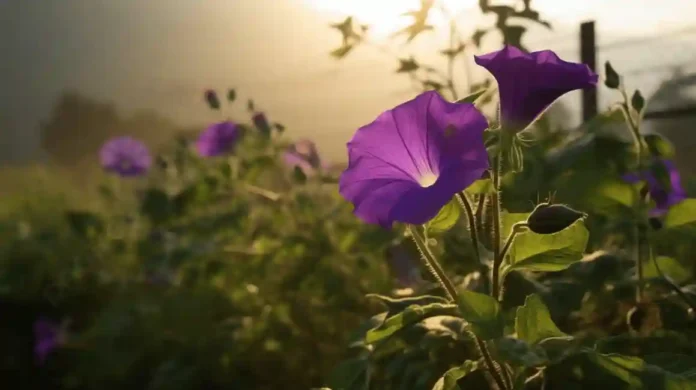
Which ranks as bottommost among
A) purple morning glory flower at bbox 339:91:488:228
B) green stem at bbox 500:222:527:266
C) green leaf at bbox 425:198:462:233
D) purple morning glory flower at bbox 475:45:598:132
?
green stem at bbox 500:222:527:266

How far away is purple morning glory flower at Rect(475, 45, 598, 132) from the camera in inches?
17.6

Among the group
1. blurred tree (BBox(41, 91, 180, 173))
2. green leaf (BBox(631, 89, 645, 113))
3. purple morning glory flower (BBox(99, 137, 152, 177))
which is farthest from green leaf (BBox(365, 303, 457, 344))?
blurred tree (BBox(41, 91, 180, 173))

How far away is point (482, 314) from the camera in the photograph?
467 mm

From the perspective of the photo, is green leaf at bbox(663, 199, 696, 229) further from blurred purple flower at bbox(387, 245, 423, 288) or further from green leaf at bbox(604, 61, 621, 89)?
blurred purple flower at bbox(387, 245, 423, 288)

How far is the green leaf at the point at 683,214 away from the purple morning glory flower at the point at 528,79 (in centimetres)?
19

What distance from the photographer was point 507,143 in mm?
474

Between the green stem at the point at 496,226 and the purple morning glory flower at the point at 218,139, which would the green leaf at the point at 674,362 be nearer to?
the green stem at the point at 496,226

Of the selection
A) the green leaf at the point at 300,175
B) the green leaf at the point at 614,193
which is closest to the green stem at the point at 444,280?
the green leaf at the point at 614,193

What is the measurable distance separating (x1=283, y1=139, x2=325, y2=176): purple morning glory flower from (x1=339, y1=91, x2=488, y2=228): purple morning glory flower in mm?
763

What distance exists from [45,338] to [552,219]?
1.36 metres

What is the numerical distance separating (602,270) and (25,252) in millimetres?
Result: 1530

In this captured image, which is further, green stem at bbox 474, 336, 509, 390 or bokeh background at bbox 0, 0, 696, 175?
bokeh background at bbox 0, 0, 696, 175

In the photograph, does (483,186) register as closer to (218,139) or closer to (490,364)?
(490,364)

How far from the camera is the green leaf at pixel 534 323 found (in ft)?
1.56
